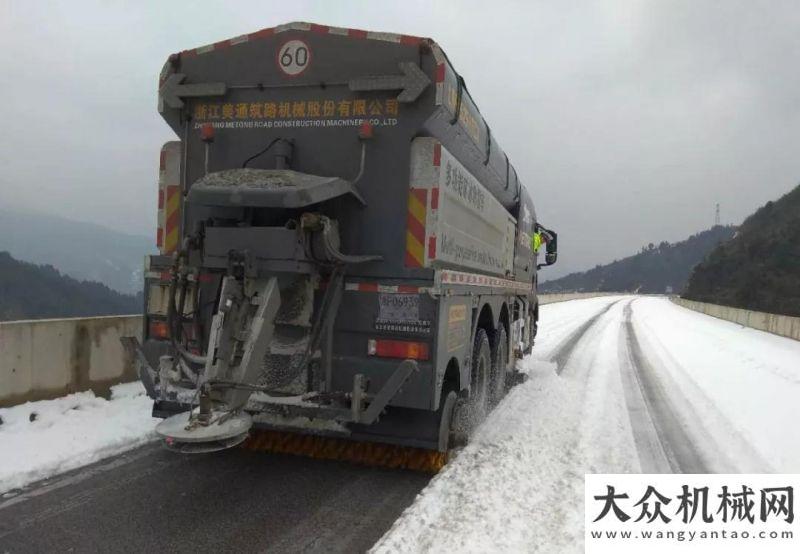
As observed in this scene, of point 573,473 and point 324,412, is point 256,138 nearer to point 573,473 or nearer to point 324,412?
point 324,412

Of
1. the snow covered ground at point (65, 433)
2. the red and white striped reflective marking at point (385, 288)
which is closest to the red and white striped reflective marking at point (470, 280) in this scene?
the red and white striped reflective marking at point (385, 288)

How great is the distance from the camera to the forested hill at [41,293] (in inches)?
1946

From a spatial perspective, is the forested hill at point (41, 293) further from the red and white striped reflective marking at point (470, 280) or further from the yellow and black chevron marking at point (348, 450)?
the yellow and black chevron marking at point (348, 450)

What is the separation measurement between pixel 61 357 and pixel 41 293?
2177 inches

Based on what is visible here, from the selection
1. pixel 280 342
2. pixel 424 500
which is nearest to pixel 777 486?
pixel 424 500

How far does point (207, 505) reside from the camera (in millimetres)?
4133

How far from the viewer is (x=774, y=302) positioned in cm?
5406

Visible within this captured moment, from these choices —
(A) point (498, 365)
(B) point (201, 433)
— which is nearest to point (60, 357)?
(B) point (201, 433)

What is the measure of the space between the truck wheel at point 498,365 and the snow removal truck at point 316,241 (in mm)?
2284

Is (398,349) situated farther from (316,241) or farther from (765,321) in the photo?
(765,321)

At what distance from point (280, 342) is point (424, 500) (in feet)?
5.51

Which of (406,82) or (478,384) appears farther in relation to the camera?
(478,384)

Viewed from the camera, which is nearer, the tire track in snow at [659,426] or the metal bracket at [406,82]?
the metal bracket at [406,82]

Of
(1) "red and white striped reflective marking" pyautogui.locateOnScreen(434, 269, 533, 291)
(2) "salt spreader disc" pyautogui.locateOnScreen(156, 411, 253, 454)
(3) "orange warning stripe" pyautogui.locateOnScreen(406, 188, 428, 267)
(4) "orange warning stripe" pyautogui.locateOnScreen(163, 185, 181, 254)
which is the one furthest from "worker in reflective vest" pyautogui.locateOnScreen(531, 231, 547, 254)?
(2) "salt spreader disc" pyautogui.locateOnScreen(156, 411, 253, 454)
